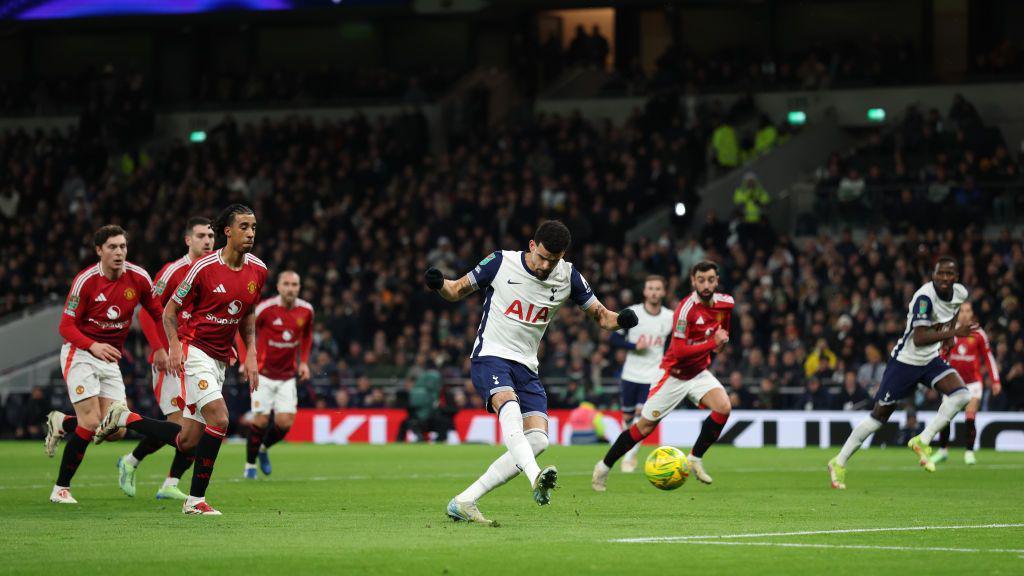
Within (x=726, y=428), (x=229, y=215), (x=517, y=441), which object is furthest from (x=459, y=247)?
(x=517, y=441)

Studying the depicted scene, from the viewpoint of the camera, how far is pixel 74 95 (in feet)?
156

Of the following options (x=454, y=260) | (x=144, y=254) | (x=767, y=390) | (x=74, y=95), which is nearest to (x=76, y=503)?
(x=767, y=390)

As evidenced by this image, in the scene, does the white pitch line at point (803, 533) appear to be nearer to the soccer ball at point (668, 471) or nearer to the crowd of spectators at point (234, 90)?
the soccer ball at point (668, 471)

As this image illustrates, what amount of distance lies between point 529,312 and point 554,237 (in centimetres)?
68

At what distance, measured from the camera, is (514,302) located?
12.2 meters

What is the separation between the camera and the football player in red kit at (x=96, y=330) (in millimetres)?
14461

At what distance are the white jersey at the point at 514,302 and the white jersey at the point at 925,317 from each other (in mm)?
7071

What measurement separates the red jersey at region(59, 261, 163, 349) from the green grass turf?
1509mm

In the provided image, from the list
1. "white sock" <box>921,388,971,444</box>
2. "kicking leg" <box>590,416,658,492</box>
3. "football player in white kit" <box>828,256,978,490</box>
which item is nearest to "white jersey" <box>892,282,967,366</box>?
"football player in white kit" <box>828,256,978,490</box>

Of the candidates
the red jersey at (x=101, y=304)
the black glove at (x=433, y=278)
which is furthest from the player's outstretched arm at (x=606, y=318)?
the red jersey at (x=101, y=304)

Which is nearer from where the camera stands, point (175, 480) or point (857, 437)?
point (175, 480)

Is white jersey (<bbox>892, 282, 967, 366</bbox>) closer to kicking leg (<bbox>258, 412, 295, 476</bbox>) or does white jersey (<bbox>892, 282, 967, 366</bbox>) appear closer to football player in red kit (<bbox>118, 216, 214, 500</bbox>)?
kicking leg (<bbox>258, 412, 295, 476</bbox>)

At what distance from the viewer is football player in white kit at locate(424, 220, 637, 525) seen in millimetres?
11895

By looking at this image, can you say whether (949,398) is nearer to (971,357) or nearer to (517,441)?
(971,357)
